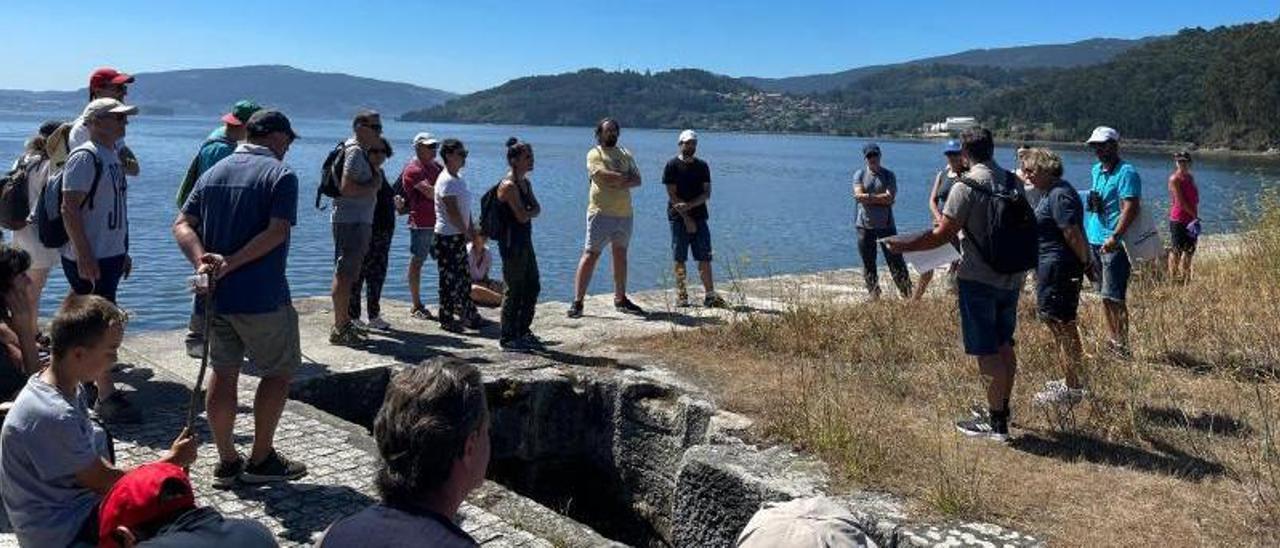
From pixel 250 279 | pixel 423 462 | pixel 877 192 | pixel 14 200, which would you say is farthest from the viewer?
pixel 877 192

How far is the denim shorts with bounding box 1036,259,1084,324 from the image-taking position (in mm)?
5848

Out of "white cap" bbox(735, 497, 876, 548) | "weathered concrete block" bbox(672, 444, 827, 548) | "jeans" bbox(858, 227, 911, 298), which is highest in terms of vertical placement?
"white cap" bbox(735, 497, 876, 548)

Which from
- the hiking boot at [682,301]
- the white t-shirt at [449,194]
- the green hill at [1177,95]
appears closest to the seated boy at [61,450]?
the white t-shirt at [449,194]

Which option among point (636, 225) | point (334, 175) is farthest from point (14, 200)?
point (636, 225)

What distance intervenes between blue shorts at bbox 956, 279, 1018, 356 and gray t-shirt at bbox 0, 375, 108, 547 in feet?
12.9

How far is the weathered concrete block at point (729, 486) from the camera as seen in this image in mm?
4543

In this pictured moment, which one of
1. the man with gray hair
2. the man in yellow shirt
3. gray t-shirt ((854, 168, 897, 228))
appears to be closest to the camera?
the man with gray hair

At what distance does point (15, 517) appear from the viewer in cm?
320

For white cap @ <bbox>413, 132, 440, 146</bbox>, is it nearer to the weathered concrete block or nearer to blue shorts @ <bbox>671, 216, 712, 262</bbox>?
blue shorts @ <bbox>671, 216, 712, 262</bbox>

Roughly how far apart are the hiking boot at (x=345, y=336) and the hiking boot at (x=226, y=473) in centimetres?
265

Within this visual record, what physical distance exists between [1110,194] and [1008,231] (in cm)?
248

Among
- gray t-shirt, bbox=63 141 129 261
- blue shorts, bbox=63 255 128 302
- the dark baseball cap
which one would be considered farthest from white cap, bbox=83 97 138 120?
the dark baseball cap

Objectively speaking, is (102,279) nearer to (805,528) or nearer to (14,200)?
(14,200)

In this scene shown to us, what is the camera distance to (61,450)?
123 inches
